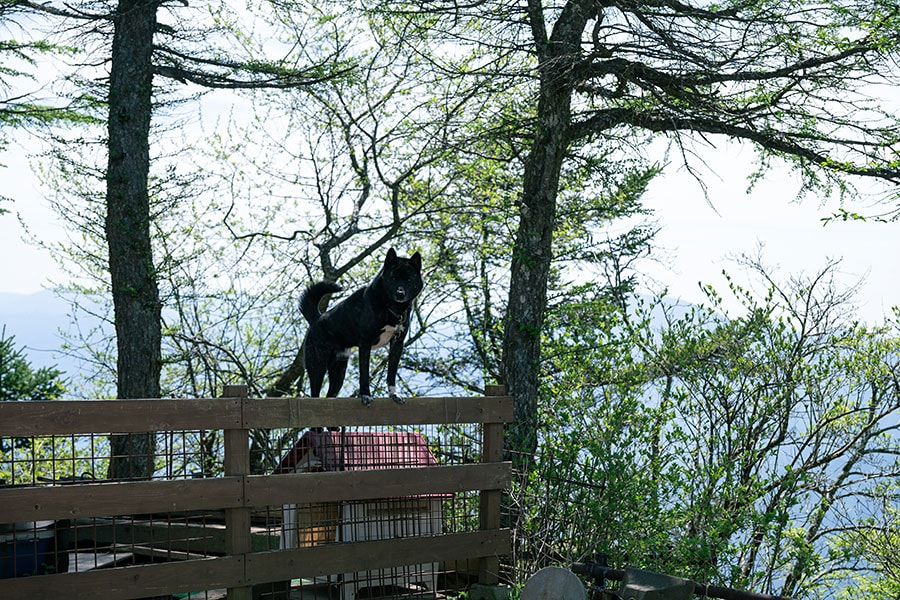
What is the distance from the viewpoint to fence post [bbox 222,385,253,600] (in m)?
5.89

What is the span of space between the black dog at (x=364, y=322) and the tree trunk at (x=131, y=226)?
5.14 metres

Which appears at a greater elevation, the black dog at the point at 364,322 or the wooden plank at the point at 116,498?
the black dog at the point at 364,322

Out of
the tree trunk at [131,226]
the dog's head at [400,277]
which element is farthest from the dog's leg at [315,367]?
the tree trunk at [131,226]

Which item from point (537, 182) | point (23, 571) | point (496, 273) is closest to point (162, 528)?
point (23, 571)

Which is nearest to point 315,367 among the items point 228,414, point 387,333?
point 387,333

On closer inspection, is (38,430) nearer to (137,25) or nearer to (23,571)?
(23,571)

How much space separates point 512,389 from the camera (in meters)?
10.2

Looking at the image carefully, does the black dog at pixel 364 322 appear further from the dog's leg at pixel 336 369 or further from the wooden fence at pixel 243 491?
the wooden fence at pixel 243 491

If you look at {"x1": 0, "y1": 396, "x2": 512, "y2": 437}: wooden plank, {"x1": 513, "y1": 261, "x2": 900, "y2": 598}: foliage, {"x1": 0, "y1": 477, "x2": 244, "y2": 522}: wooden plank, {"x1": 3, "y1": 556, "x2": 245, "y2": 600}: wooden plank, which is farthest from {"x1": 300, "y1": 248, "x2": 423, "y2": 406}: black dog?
{"x1": 513, "y1": 261, "x2": 900, "y2": 598}: foliage

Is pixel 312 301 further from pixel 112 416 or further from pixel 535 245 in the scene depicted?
pixel 535 245

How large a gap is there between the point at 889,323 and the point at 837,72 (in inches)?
105

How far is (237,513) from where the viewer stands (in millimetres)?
5902

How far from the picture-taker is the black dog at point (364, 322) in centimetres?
622

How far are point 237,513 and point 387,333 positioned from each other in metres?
1.60
